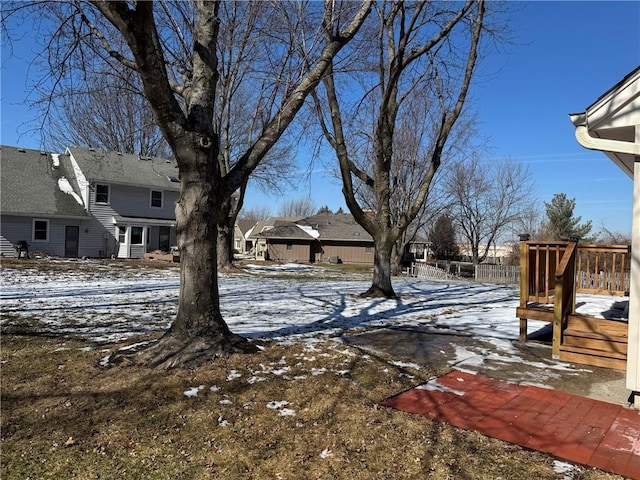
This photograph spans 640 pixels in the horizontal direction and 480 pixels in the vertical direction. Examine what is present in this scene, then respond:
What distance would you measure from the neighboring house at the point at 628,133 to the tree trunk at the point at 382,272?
7.27m

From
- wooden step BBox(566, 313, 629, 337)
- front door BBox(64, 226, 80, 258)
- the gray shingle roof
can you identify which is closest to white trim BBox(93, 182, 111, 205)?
front door BBox(64, 226, 80, 258)

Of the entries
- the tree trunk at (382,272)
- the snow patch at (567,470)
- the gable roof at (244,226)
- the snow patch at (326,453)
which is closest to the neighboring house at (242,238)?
the gable roof at (244,226)

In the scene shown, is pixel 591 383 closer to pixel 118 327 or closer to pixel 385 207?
pixel 118 327

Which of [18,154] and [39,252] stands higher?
[18,154]

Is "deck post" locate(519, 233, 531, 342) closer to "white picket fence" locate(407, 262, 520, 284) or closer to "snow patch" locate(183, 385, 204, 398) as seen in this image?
"snow patch" locate(183, 385, 204, 398)

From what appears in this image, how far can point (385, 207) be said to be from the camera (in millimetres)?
11461

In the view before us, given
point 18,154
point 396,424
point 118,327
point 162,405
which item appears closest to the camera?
point 396,424

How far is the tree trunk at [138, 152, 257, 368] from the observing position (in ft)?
16.1

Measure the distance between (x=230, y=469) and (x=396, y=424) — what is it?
4.30 ft

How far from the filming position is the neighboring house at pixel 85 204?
72.6ft

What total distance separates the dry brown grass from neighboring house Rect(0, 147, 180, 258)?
18.5 m

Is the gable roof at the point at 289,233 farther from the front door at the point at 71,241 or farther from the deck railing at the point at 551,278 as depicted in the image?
the deck railing at the point at 551,278

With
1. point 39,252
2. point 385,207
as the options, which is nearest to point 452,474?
point 385,207

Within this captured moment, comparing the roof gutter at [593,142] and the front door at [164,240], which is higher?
the roof gutter at [593,142]
